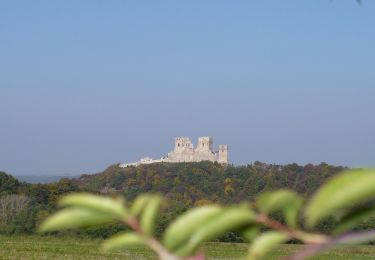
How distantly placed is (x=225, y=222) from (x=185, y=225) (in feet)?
0.10

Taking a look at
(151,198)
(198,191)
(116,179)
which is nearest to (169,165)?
(116,179)

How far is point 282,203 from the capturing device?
48 cm

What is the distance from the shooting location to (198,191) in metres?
46.6

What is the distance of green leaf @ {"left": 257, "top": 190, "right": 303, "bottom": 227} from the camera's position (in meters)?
0.48

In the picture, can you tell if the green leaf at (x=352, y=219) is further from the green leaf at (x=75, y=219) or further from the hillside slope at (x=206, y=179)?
the hillside slope at (x=206, y=179)

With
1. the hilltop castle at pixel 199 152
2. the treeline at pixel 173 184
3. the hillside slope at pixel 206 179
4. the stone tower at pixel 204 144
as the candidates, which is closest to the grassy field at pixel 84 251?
the treeline at pixel 173 184

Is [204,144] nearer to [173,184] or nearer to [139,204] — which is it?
[173,184]

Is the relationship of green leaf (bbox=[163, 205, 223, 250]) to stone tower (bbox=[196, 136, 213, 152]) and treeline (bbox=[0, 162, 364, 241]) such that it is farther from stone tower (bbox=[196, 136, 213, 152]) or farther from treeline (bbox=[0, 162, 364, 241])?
stone tower (bbox=[196, 136, 213, 152])

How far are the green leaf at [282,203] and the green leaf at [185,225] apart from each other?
0.04 metres

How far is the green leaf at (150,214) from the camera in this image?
0.53 m

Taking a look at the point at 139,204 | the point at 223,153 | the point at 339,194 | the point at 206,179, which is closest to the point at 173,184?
the point at 206,179

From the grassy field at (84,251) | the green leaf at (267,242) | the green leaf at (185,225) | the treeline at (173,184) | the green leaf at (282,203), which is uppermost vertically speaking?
the treeline at (173,184)

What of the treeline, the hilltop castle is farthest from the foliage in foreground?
the hilltop castle

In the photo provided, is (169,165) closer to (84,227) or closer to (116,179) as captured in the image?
(116,179)
